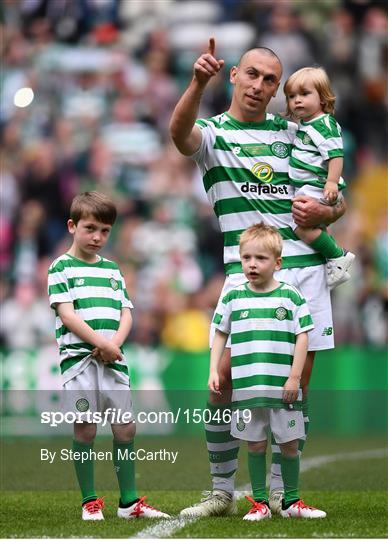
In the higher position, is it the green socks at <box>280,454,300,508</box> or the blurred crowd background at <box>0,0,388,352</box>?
the blurred crowd background at <box>0,0,388,352</box>

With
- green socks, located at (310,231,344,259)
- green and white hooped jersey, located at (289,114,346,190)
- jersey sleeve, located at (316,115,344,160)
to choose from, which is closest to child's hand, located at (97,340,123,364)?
green socks, located at (310,231,344,259)

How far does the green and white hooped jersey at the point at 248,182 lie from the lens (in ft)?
21.3

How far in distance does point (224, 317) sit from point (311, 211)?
0.71m

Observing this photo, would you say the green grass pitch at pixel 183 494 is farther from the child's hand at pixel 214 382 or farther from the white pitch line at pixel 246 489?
the child's hand at pixel 214 382

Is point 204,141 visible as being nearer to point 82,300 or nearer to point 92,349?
point 82,300

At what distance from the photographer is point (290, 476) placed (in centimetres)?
617

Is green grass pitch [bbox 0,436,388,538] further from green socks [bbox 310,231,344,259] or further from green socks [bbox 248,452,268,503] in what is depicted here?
green socks [bbox 310,231,344,259]

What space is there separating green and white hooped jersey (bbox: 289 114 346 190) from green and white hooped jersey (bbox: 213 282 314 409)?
65 centimetres

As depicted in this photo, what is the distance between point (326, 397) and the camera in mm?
13273

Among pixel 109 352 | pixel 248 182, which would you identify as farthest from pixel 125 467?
pixel 248 182

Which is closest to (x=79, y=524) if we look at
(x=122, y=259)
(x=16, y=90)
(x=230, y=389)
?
(x=230, y=389)

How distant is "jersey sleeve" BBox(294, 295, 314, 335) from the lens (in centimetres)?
Result: 612

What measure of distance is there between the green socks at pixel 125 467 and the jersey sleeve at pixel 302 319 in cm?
104

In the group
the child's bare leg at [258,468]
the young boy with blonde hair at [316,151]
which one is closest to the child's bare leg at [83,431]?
the child's bare leg at [258,468]
